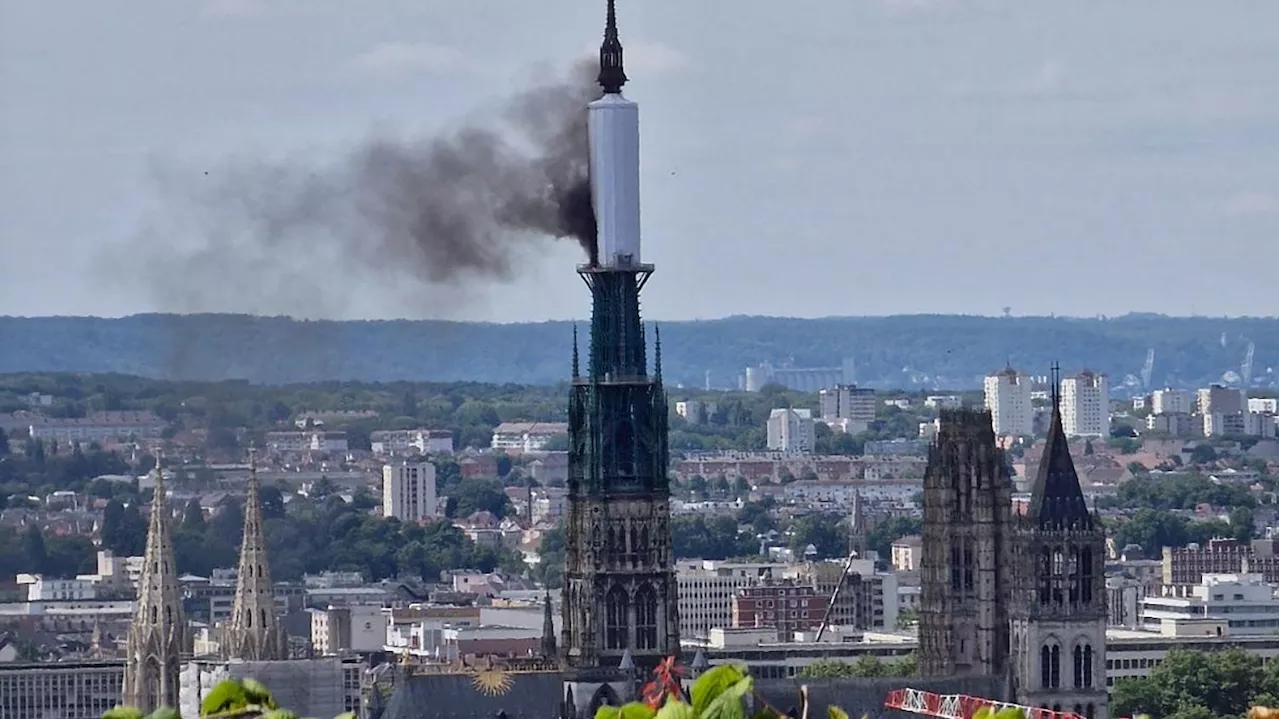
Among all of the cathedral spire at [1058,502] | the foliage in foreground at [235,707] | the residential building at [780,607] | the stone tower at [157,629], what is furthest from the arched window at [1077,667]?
the residential building at [780,607]

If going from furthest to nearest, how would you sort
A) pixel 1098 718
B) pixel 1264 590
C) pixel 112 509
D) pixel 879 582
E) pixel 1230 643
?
pixel 112 509 → pixel 879 582 → pixel 1264 590 → pixel 1230 643 → pixel 1098 718

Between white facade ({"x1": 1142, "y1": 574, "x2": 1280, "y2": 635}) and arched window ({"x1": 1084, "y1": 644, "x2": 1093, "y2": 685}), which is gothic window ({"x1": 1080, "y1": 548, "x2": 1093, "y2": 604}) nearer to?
arched window ({"x1": 1084, "y1": 644, "x2": 1093, "y2": 685})

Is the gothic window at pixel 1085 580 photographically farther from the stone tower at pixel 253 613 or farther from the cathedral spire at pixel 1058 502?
the stone tower at pixel 253 613

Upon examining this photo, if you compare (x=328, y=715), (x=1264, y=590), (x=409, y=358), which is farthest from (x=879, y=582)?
(x=328, y=715)

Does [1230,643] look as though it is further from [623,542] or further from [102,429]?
[102,429]

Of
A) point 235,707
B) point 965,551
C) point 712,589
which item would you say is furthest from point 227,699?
point 712,589

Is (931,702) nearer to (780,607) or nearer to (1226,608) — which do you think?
(1226,608)
